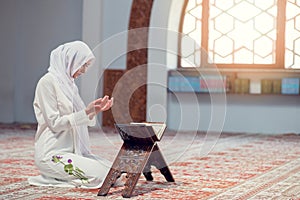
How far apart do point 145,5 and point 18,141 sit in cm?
350

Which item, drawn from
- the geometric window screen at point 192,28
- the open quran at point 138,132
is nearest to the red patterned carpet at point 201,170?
the open quran at point 138,132

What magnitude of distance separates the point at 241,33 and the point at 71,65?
271 inches

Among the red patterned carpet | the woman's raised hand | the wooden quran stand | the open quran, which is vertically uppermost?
the woman's raised hand

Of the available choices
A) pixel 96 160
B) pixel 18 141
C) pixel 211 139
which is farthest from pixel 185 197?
pixel 211 139

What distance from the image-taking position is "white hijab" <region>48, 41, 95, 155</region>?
4906mm

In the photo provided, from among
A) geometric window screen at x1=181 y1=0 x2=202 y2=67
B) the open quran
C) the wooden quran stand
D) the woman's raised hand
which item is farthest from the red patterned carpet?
geometric window screen at x1=181 y1=0 x2=202 y2=67

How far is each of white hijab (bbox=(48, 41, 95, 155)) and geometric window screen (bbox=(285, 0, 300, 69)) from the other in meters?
6.81

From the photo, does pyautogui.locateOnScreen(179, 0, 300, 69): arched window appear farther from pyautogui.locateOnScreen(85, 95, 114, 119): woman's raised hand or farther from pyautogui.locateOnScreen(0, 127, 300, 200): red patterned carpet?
pyautogui.locateOnScreen(85, 95, 114, 119): woman's raised hand

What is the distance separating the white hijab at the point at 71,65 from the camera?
16.1ft

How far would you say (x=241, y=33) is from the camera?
11523mm

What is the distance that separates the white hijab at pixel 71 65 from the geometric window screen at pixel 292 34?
681 cm

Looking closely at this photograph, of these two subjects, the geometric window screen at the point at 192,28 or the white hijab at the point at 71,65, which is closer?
the white hijab at the point at 71,65

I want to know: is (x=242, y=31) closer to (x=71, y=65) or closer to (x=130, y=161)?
(x=71, y=65)

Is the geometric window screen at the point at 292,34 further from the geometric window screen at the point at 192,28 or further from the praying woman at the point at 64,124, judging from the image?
the praying woman at the point at 64,124
